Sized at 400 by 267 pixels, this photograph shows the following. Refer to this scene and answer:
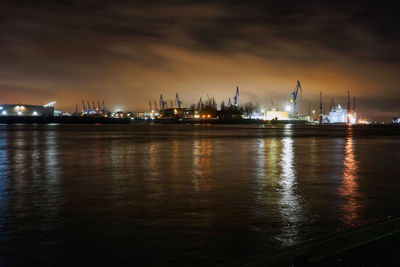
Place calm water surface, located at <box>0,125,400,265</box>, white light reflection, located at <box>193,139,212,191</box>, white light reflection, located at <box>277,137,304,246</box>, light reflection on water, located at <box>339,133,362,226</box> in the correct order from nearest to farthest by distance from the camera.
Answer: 1. calm water surface, located at <box>0,125,400,265</box>
2. white light reflection, located at <box>277,137,304,246</box>
3. light reflection on water, located at <box>339,133,362,226</box>
4. white light reflection, located at <box>193,139,212,191</box>

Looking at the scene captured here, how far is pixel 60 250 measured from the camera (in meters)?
6.40

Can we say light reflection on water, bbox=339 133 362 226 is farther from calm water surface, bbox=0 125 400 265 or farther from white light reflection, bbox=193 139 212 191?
white light reflection, bbox=193 139 212 191

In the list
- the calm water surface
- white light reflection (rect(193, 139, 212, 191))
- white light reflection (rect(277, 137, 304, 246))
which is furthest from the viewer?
white light reflection (rect(193, 139, 212, 191))

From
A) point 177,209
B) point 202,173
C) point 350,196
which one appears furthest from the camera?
point 202,173

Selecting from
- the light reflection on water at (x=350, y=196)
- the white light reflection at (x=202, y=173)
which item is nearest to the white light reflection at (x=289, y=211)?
the light reflection on water at (x=350, y=196)

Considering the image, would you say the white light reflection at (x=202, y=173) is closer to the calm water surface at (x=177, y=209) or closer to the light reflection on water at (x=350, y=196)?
the calm water surface at (x=177, y=209)

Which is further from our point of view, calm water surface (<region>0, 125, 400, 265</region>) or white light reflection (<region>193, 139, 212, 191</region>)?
white light reflection (<region>193, 139, 212, 191</region>)

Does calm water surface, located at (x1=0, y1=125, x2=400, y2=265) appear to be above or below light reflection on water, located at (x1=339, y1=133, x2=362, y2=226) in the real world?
above

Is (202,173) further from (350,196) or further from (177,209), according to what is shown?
(177,209)

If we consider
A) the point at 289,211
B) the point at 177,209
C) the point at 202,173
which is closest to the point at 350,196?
the point at 289,211

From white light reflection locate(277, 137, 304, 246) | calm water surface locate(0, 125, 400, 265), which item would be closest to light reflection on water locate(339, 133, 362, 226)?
calm water surface locate(0, 125, 400, 265)

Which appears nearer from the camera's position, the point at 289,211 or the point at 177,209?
the point at 289,211

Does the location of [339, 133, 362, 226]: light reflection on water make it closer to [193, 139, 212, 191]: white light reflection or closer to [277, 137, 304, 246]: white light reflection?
[277, 137, 304, 246]: white light reflection

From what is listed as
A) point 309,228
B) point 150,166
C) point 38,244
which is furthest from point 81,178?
point 309,228
